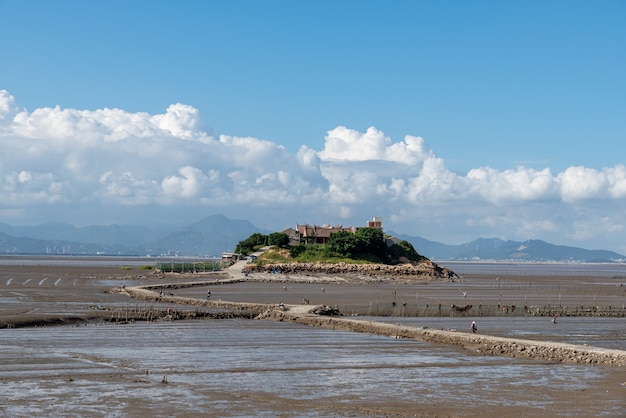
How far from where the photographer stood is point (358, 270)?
445 feet

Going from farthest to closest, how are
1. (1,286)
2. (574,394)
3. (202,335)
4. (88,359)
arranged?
(1,286) → (202,335) → (88,359) → (574,394)

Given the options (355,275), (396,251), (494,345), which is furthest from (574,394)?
(396,251)

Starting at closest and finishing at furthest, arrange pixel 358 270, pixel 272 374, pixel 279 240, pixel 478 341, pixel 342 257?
pixel 272 374, pixel 478 341, pixel 358 270, pixel 342 257, pixel 279 240

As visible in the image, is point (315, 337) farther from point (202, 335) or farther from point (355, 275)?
A: point (355, 275)

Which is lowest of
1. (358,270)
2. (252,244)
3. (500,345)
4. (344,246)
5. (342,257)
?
(500,345)

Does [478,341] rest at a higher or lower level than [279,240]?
lower

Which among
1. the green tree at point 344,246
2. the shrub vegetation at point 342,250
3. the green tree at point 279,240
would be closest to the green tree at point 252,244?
the shrub vegetation at point 342,250

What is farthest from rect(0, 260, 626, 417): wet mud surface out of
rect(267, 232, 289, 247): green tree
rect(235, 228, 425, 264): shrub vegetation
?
rect(267, 232, 289, 247): green tree

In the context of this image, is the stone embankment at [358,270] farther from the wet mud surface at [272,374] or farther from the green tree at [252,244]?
the wet mud surface at [272,374]

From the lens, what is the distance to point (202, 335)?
A: 44688 millimetres

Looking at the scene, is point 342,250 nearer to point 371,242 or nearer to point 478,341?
point 371,242

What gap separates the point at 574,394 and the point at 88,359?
20438 mm

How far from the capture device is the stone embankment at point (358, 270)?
129 meters

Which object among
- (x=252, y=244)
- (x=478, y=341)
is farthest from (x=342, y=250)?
(x=478, y=341)
